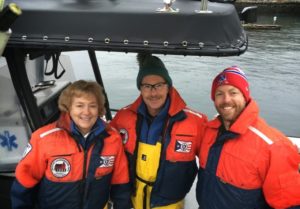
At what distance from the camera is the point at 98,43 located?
6.00 ft

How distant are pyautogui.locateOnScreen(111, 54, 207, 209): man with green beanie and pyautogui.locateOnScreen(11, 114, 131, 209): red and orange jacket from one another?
184 mm

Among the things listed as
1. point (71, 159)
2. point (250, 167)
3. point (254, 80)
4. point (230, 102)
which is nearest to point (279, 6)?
point (254, 80)

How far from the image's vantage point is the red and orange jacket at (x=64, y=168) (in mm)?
2143

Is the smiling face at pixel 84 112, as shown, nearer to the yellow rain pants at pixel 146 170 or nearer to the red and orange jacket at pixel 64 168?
the red and orange jacket at pixel 64 168

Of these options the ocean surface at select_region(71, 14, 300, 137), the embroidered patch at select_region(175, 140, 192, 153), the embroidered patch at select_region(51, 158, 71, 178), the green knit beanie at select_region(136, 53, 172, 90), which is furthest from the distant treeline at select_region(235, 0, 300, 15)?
the embroidered patch at select_region(51, 158, 71, 178)

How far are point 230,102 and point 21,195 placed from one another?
1283mm

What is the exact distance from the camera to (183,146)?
2.35 m

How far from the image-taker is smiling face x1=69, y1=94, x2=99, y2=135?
85.5 inches

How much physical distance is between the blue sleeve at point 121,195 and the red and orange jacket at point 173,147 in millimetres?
72

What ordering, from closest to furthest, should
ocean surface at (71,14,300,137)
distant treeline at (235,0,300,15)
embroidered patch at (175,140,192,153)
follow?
embroidered patch at (175,140,192,153) → ocean surface at (71,14,300,137) → distant treeline at (235,0,300,15)

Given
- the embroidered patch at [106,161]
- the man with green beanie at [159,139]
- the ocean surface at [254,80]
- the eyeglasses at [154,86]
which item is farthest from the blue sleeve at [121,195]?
the ocean surface at [254,80]

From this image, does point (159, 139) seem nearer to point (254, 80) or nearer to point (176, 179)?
point (176, 179)

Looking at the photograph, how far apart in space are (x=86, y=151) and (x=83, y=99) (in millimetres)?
296

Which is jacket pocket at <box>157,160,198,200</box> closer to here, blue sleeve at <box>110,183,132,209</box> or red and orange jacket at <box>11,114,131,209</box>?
blue sleeve at <box>110,183,132,209</box>
